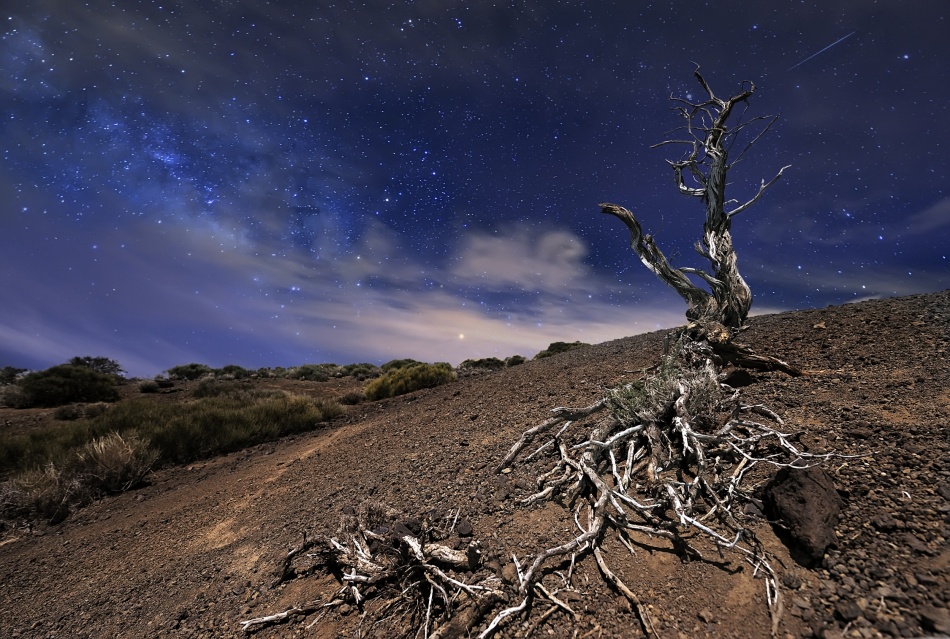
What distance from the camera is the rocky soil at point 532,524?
1905mm

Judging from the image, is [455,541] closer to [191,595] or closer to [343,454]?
[191,595]

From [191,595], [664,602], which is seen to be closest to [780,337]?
[664,602]

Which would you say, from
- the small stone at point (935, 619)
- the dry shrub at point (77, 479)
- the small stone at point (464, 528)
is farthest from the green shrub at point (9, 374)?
the small stone at point (935, 619)

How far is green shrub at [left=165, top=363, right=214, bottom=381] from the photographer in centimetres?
2373

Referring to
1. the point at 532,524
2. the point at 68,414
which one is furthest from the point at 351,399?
the point at 532,524

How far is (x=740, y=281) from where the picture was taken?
6.07 meters

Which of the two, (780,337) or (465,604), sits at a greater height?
(780,337)

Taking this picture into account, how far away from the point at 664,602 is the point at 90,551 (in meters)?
6.91

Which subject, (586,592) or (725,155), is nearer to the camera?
(586,592)

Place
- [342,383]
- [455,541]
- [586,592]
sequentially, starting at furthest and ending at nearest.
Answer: [342,383], [455,541], [586,592]

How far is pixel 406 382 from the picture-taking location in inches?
571

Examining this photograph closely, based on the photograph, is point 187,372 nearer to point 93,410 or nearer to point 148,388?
point 148,388

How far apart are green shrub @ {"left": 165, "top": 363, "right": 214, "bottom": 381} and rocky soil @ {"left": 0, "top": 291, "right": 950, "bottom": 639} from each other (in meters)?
20.4

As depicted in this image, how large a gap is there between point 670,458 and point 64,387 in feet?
72.4
